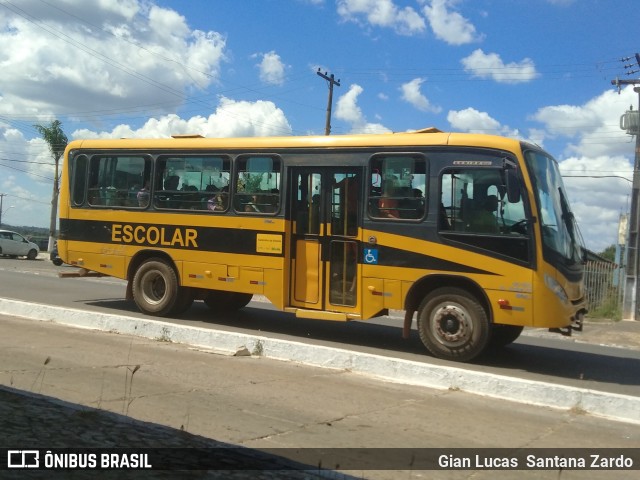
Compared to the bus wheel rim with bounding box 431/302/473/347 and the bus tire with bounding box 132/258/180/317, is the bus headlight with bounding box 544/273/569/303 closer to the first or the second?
the bus wheel rim with bounding box 431/302/473/347

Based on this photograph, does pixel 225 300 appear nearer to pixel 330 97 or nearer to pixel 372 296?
pixel 372 296

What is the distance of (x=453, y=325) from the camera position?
9.09 metres

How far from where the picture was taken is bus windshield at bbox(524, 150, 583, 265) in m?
8.67

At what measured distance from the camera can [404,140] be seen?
9617 mm

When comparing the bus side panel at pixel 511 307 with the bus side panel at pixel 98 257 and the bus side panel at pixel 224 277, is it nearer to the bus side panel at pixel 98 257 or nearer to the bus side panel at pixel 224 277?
the bus side panel at pixel 224 277

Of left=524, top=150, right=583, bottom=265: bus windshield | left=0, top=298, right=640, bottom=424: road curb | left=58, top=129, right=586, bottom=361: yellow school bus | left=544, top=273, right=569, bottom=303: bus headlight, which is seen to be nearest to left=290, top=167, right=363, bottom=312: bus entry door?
left=58, top=129, right=586, bottom=361: yellow school bus

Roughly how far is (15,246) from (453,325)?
31.5 m

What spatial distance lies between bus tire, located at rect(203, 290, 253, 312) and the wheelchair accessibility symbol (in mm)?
4166

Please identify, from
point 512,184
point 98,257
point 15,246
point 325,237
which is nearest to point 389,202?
point 325,237

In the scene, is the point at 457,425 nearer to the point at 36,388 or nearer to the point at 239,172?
the point at 36,388

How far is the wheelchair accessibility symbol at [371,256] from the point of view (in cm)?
969

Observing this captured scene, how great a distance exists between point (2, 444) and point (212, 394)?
110 inches

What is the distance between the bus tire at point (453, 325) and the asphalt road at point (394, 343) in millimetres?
199

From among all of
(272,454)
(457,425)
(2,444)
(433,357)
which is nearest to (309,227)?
(433,357)
